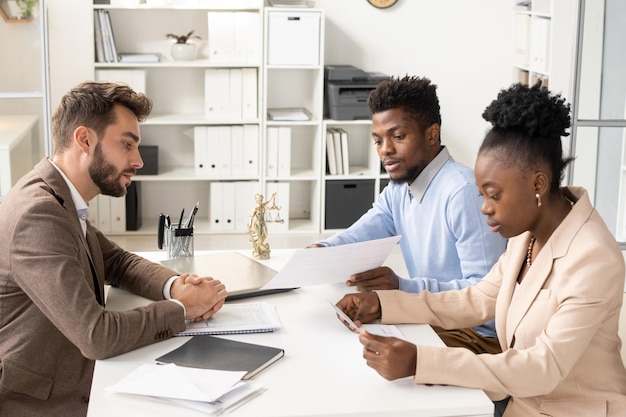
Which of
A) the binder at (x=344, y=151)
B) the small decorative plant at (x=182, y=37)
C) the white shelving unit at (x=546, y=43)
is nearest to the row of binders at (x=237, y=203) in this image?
the binder at (x=344, y=151)

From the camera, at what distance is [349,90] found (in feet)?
18.4

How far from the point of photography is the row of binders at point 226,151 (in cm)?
564

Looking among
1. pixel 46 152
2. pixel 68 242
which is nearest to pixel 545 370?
pixel 68 242

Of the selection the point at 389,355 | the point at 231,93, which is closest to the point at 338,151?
the point at 231,93

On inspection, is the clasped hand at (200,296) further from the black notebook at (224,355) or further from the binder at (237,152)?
the binder at (237,152)

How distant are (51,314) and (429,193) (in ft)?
4.02

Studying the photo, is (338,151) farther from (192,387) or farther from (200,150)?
(192,387)

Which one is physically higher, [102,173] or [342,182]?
[102,173]

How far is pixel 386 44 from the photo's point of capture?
5.88 m

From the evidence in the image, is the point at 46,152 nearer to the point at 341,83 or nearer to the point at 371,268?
the point at 341,83

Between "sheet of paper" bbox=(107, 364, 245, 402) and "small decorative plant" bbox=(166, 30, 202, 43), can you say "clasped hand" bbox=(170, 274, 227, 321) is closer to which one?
"sheet of paper" bbox=(107, 364, 245, 402)

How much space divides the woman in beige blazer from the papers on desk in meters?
0.27

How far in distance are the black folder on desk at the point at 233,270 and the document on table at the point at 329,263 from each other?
114 millimetres

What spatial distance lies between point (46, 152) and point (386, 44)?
2371mm
